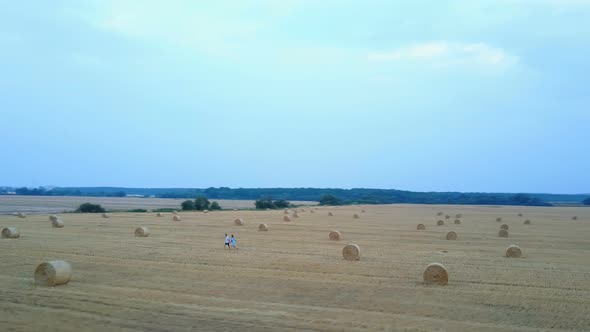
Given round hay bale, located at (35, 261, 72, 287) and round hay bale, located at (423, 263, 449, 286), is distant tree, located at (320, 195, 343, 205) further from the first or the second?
round hay bale, located at (35, 261, 72, 287)

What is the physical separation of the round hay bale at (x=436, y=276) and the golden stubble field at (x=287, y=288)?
0.31 metres

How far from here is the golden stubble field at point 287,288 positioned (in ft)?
36.3

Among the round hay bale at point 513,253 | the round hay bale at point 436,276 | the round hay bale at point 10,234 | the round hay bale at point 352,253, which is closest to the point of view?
the round hay bale at point 436,276

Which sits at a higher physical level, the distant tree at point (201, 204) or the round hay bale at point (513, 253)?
the distant tree at point (201, 204)

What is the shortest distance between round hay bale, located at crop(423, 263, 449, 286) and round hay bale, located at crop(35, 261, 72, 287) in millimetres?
10061

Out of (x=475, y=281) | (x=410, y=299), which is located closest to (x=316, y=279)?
(x=410, y=299)

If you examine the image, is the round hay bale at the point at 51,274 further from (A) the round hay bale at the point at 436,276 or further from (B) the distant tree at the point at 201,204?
(B) the distant tree at the point at 201,204

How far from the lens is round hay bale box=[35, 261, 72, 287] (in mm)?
14336

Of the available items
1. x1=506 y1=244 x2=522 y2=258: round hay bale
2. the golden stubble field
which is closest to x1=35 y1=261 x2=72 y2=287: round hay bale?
the golden stubble field

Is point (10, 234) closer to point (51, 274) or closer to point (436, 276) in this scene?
point (51, 274)

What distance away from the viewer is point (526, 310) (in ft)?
39.8

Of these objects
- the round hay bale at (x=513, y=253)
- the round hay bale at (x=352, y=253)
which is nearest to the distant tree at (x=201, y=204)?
the round hay bale at (x=352, y=253)

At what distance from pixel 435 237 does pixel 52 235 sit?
67.6 feet

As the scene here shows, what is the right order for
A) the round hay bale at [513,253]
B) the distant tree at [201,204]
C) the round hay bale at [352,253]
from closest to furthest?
the round hay bale at [352,253] → the round hay bale at [513,253] → the distant tree at [201,204]
